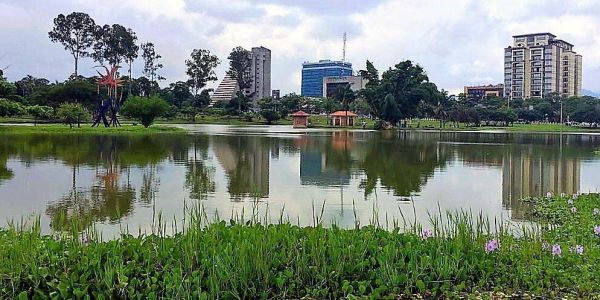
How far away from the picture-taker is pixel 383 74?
67875 mm

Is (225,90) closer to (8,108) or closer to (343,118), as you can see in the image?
(343,118)

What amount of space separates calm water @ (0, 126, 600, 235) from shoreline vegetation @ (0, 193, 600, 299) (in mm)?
2216

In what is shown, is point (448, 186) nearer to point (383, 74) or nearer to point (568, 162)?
point (568, 162)

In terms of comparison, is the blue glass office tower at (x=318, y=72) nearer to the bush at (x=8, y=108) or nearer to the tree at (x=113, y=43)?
the tree at (x=113, y=43)

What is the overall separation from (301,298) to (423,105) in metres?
71.6

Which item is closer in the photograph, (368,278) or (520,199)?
(368,278)

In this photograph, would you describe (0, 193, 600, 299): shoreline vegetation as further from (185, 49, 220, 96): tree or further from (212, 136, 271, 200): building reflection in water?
(185, 49, 220, 96): tree

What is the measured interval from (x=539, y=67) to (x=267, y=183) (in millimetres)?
119445

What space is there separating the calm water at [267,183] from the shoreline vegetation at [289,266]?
2.22 meters

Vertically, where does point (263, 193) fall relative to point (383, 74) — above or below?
below

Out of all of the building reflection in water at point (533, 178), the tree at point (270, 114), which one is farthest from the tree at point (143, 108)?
the building reflection in water at point (533, 178)

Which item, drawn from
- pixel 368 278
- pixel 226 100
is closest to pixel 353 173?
pixel 368 278

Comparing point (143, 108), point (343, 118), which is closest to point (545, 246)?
point (143, 108)

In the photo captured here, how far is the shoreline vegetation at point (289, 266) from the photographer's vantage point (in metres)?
4.07
